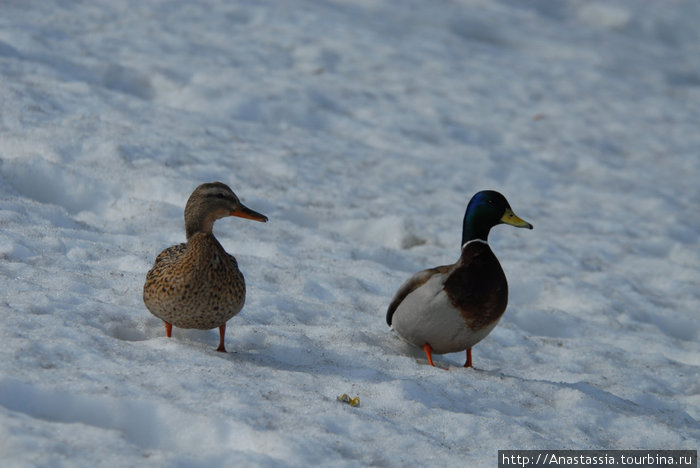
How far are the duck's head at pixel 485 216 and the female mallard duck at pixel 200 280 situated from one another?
70.7 inches

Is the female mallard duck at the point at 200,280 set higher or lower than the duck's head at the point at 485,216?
lower

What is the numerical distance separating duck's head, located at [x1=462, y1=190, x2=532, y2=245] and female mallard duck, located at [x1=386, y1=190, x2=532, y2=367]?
0.10 m

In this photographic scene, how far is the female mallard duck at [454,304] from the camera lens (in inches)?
207

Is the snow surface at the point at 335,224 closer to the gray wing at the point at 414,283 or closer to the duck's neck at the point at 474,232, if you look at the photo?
the gray wing at the point at 414,283

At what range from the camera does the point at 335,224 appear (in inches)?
306

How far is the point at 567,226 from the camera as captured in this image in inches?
353

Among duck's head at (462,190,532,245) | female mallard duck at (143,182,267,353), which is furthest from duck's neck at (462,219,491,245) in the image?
female mallard duck at (143,182,267,353)

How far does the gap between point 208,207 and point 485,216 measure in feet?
6.61

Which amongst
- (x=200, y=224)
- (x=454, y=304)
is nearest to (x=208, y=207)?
(x=200, y=224)

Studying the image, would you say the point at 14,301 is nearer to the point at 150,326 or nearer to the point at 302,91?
the point at 150,326

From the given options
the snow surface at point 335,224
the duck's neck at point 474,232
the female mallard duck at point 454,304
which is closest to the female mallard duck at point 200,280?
the snow surface at point 335,224

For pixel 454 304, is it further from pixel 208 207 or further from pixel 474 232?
pixel 208 207

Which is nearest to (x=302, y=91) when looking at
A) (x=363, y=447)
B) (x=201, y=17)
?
(x=201, y=17)

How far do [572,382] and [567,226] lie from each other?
→ 3503 mm
